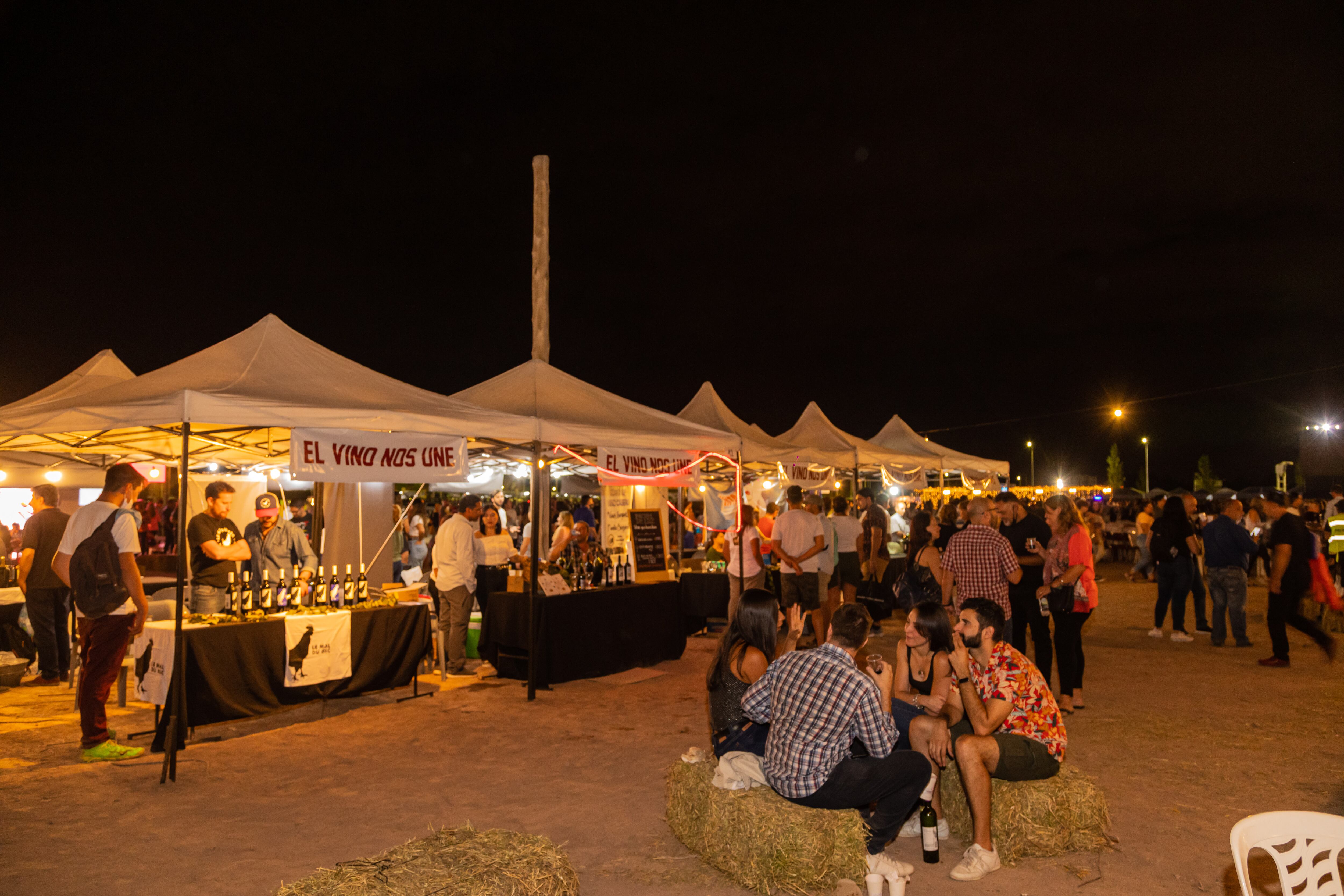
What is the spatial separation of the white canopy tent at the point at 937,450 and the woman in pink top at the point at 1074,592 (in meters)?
9.56

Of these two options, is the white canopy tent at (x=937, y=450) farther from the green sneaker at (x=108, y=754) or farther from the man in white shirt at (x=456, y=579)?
the green sneaker at (x=108, y=754)

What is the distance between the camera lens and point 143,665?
223 inches

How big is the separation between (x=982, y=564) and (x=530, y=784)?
11.9 feet

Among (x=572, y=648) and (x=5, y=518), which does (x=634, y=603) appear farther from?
(x=5, y=518)

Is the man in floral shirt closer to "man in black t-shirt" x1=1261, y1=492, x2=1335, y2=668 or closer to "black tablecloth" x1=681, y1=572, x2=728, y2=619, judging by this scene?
"man in black t-shirt" x1=1261, y1=492, x2=1335, y2=668

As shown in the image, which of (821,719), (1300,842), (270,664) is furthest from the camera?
(270,664)

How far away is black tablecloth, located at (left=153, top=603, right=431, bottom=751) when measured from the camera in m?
5.55

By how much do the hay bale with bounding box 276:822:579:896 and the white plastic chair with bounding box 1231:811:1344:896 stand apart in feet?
6.56

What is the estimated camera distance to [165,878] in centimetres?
354

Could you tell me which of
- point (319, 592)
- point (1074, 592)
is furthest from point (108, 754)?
point (1074, 592)

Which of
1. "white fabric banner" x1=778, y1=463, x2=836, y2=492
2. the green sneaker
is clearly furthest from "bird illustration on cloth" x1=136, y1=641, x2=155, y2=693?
"white fabric banner" x1=778, y1=463, x2=836, y2=492

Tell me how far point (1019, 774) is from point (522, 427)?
14.8ft

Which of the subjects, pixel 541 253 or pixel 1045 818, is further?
pixel 541 253

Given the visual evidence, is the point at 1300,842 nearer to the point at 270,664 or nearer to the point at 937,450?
the point at 270,664
